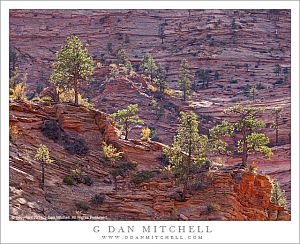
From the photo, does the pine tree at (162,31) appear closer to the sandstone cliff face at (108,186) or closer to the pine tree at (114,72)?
the pine tree at (114,72)

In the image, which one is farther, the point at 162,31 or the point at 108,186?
the point at 162,31

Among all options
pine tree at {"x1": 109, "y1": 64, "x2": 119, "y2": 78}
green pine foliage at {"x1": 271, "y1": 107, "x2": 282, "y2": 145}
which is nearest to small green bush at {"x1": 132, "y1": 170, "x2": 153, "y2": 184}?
green pine foliage at {"x1": 271, "y1": 107, "x2": 282, "y2": 145}

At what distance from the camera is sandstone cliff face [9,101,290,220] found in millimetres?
30578

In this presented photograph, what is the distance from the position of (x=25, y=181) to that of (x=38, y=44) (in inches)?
1861

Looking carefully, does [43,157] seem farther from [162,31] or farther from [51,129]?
[162,31]

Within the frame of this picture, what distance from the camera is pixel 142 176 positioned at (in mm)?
34312

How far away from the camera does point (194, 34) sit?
245 feet

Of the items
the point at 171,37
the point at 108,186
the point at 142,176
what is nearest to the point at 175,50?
the point at 171,37

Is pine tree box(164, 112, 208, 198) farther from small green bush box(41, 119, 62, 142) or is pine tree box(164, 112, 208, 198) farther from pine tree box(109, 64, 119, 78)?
pine tree box(109, 64, 119, 78)

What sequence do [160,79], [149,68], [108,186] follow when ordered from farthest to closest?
1. [160,79]
2. [149,68]
3. [108,186]

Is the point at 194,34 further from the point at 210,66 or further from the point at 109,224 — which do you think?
the point at 109,224

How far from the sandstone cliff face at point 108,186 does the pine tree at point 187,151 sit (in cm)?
95

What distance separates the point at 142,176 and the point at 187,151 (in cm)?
324

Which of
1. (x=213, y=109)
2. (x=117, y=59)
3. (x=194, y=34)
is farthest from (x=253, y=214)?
(x=194, y=34)
